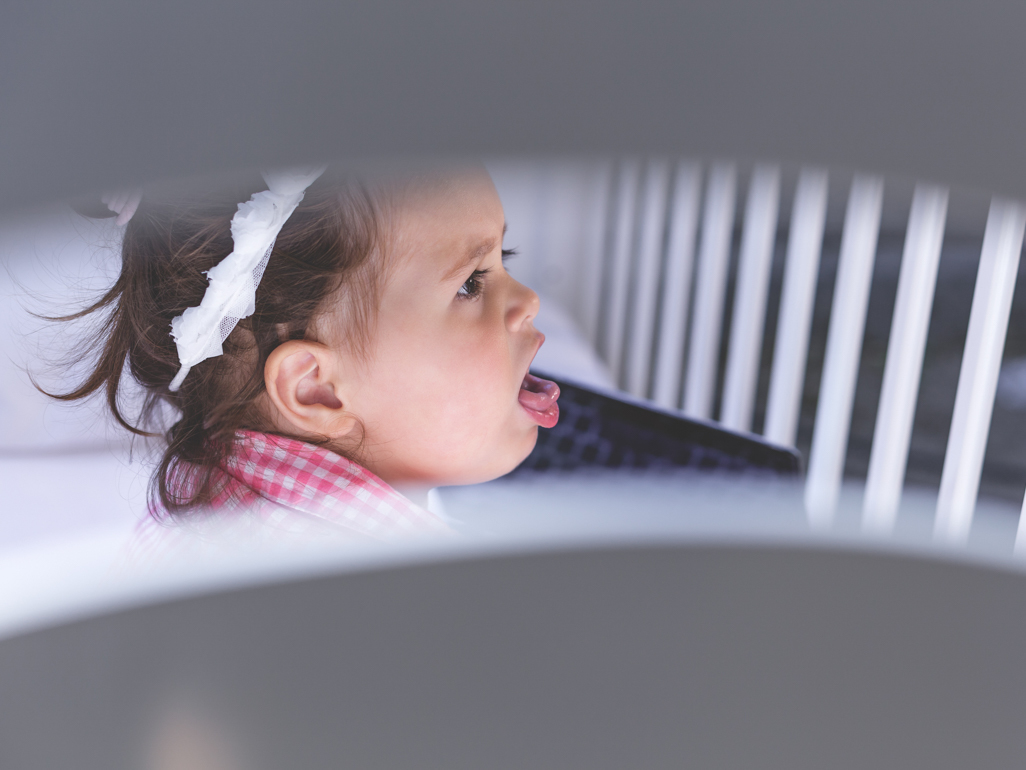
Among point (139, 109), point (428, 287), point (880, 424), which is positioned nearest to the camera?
point (139, 109)

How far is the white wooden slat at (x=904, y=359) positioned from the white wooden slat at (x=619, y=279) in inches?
16.3

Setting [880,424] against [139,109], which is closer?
[139,109]

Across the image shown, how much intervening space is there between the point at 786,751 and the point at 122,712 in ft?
0.30

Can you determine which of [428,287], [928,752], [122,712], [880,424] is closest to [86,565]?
[122,712]

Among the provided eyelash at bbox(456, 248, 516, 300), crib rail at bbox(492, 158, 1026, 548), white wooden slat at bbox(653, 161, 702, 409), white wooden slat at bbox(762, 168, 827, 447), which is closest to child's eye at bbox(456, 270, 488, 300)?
eyelash at bbox(456, 248, 516, 300)

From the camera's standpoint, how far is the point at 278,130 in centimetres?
7

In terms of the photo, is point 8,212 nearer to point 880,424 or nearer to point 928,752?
point 928,752

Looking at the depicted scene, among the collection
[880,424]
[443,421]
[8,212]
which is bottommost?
[880,424]

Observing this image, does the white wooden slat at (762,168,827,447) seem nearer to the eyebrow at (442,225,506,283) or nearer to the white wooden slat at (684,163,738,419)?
the white wooden slat at (684,163,738,419)

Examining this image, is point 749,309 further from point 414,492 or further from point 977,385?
point 414,492

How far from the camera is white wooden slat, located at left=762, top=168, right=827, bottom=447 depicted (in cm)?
86

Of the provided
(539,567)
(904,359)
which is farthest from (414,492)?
(904,359)

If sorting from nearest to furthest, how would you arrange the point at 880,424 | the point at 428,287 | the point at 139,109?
1. the point at 139,109
2. the point at 428,287
3. the point at 880,424

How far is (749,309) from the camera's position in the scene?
3.18ft
